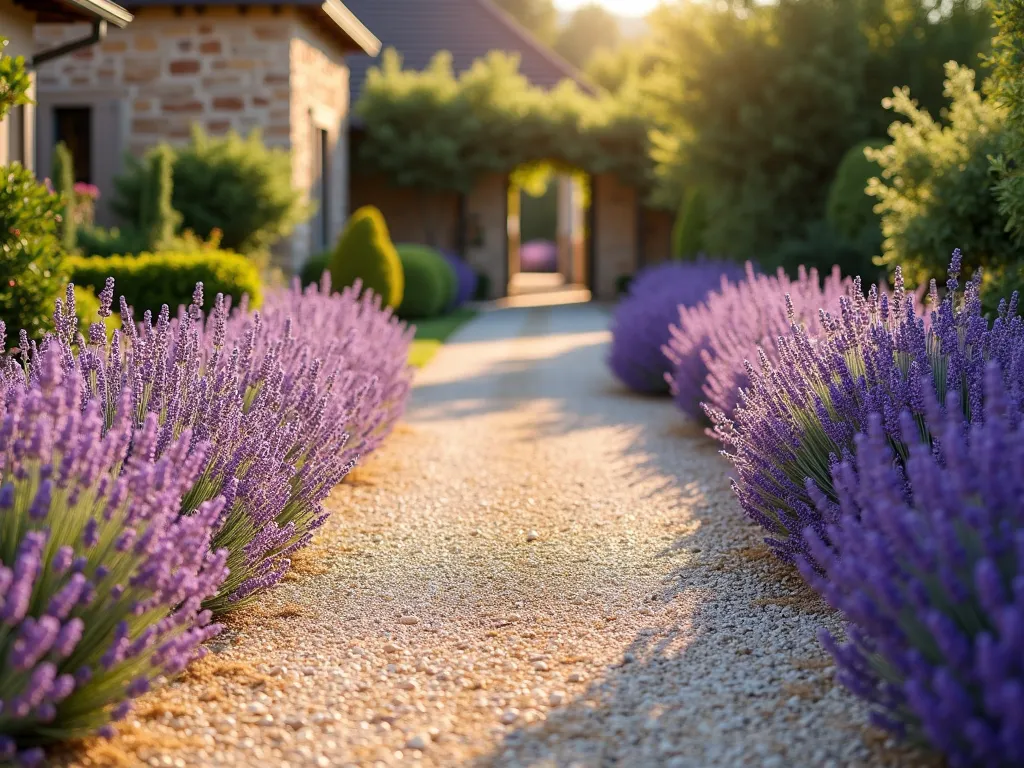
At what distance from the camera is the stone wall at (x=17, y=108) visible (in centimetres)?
722

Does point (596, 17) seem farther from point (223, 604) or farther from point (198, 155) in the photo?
point (223, 604)

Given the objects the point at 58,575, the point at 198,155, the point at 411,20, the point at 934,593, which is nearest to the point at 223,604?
the point at 58,575

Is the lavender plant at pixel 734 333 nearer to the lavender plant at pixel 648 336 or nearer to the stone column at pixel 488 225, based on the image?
the lavender plant at pixel 648 336

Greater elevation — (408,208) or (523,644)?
(408,208)

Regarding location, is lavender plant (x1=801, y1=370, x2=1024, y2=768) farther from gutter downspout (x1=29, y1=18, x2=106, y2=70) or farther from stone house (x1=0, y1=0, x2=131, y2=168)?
gutter downspout (x1=29, y1=18, x2=106, y2=70)

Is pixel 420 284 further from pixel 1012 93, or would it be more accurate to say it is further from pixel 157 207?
pixel 1012 93

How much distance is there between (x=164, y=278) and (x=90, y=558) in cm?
675

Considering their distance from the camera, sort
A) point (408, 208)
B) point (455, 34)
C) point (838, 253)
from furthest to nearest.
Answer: point (455, 34) < point (408, 208) < point (838, 253)

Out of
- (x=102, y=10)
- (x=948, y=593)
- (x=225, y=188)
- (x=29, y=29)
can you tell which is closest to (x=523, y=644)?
(x=948, y=593)

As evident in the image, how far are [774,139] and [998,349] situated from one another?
1124 cm

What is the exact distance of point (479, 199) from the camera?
2128cm

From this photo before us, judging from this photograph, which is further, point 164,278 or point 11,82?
point 164,278

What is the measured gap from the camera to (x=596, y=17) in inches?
1678

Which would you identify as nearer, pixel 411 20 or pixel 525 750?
pixel 525 750
